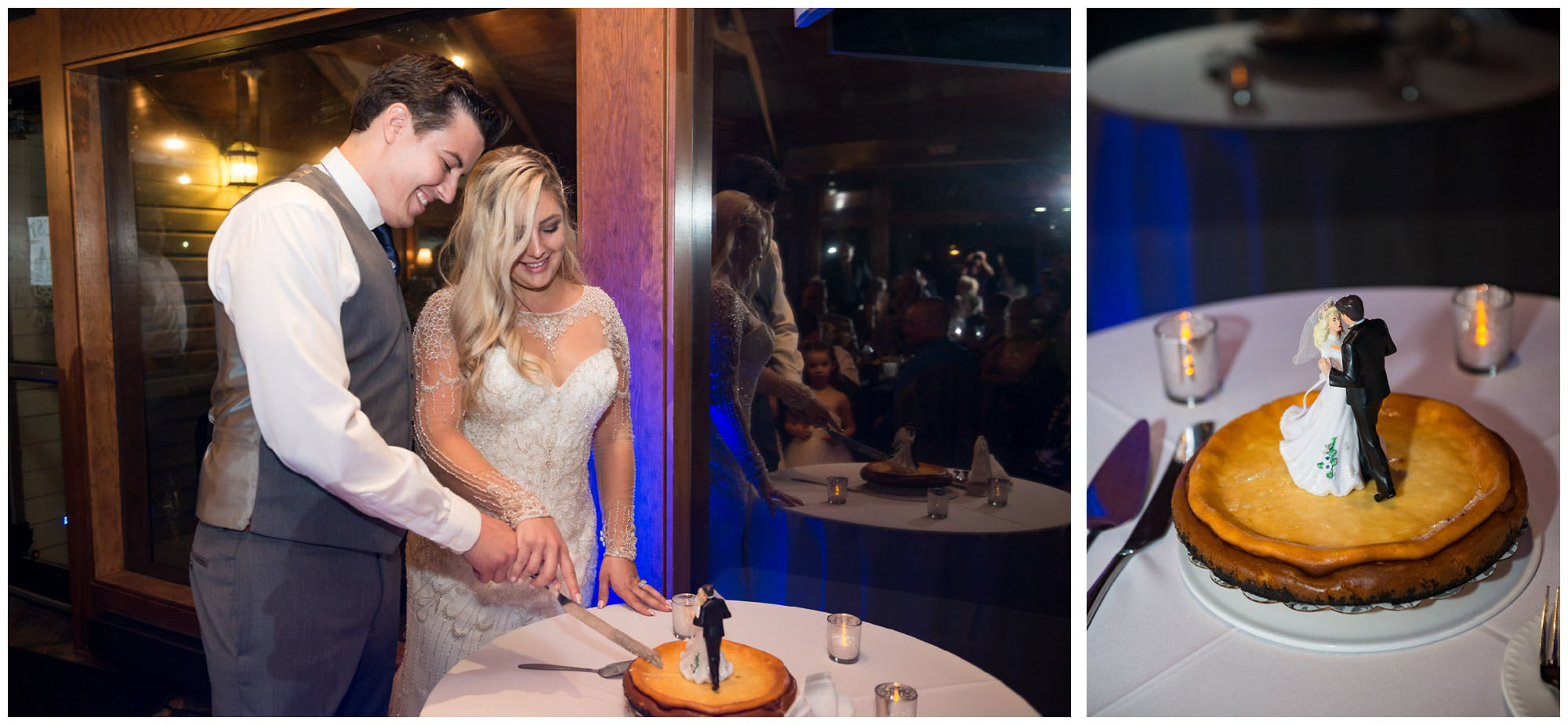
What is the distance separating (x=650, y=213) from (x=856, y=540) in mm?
856

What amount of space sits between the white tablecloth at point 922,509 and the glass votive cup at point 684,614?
1.45ft

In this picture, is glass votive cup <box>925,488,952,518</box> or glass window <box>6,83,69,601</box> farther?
glass window <box>6,83,69,601</box>

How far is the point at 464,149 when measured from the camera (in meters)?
1.59

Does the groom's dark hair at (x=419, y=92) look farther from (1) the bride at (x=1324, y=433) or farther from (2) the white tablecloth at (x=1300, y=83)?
(1) the bride at (x=1324, y=433)

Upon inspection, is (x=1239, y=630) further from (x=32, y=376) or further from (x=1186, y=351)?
(x=32, y=376)

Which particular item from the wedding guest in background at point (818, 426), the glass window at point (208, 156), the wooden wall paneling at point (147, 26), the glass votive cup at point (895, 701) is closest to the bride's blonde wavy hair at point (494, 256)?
the glass window at point (208, 156)

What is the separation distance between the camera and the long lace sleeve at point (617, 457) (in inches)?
73.8

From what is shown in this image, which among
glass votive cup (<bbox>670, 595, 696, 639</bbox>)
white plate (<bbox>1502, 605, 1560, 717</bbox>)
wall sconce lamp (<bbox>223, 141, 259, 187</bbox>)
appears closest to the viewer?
white plate (<bbox>1502, 605, 1560, 717</bbox>)

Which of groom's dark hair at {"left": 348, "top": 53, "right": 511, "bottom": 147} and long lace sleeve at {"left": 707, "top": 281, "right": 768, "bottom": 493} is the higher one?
groom's dark hair at {"left": 348, "top": 53, "right": 511, "bottom": 147}

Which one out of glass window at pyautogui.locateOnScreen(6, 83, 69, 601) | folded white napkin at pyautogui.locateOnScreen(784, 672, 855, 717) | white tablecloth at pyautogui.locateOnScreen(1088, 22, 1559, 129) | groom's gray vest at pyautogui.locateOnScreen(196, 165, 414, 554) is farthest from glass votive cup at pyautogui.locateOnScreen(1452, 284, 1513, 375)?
glass window at pyautogui.locateOnScreen(6, 83, 69, 601)

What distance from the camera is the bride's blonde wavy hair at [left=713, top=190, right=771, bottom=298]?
71.5 inches

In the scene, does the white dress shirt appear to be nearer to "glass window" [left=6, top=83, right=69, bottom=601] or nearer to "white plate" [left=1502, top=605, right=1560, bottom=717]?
"white plate" [left=1502, top=605, right=1560, bottom=717]

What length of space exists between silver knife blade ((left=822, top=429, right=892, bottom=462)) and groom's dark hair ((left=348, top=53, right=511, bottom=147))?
96 cm

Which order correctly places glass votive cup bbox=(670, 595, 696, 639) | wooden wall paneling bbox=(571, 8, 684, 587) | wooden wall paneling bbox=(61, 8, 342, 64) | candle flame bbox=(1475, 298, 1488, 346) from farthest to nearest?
wooden wall paneling bbox=(61, 8, 342, 64) < wooden wall paneling bbox=(571, 8, 684, 587) < candle flame bbox=(1475, 298, 1488, 346) < glass votive cup bbox=(670, 595, 696, 639)
